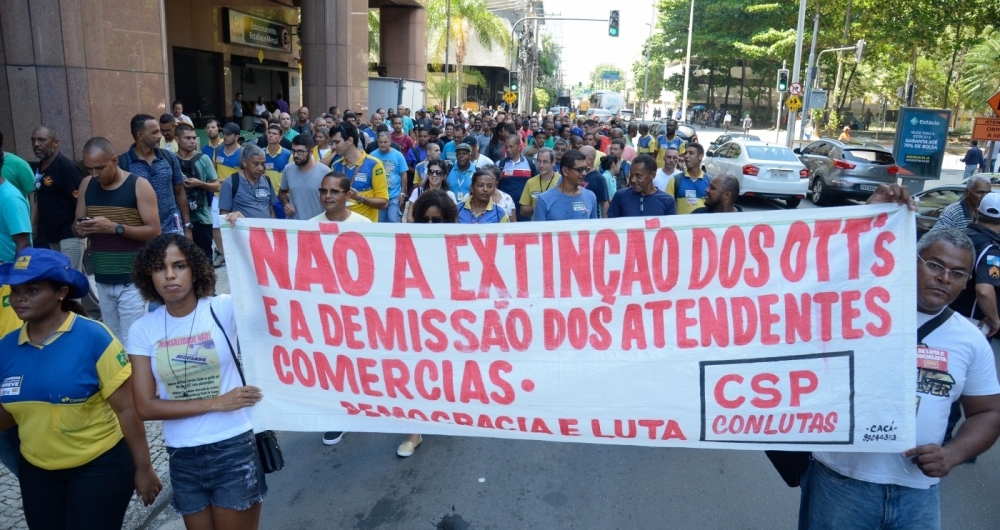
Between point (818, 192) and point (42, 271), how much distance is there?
710 inches

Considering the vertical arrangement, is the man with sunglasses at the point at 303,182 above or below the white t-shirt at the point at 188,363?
above

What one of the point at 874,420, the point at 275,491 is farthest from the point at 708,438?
the point at 275,491

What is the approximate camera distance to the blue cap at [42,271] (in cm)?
267

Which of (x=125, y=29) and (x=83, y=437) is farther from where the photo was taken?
(x=125, y=29)

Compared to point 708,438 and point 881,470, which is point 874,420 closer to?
point 881,470

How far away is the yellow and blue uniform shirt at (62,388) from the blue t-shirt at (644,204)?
4594 mm

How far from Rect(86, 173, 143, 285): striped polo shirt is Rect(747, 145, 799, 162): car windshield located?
14856 millimetres

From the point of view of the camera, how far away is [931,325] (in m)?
2.60

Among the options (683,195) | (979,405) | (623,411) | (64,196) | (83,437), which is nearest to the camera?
(979,405)

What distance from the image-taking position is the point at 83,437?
9.09 feet

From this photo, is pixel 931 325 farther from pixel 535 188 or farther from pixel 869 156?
pixel 869 156

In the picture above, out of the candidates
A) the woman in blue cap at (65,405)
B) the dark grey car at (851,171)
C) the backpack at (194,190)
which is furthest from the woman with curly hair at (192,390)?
the dark grey car at (851,171)

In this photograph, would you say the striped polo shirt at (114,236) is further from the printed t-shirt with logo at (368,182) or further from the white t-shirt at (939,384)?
the white t-shirt at (939,384)

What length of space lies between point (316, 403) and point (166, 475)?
1.98 metres
